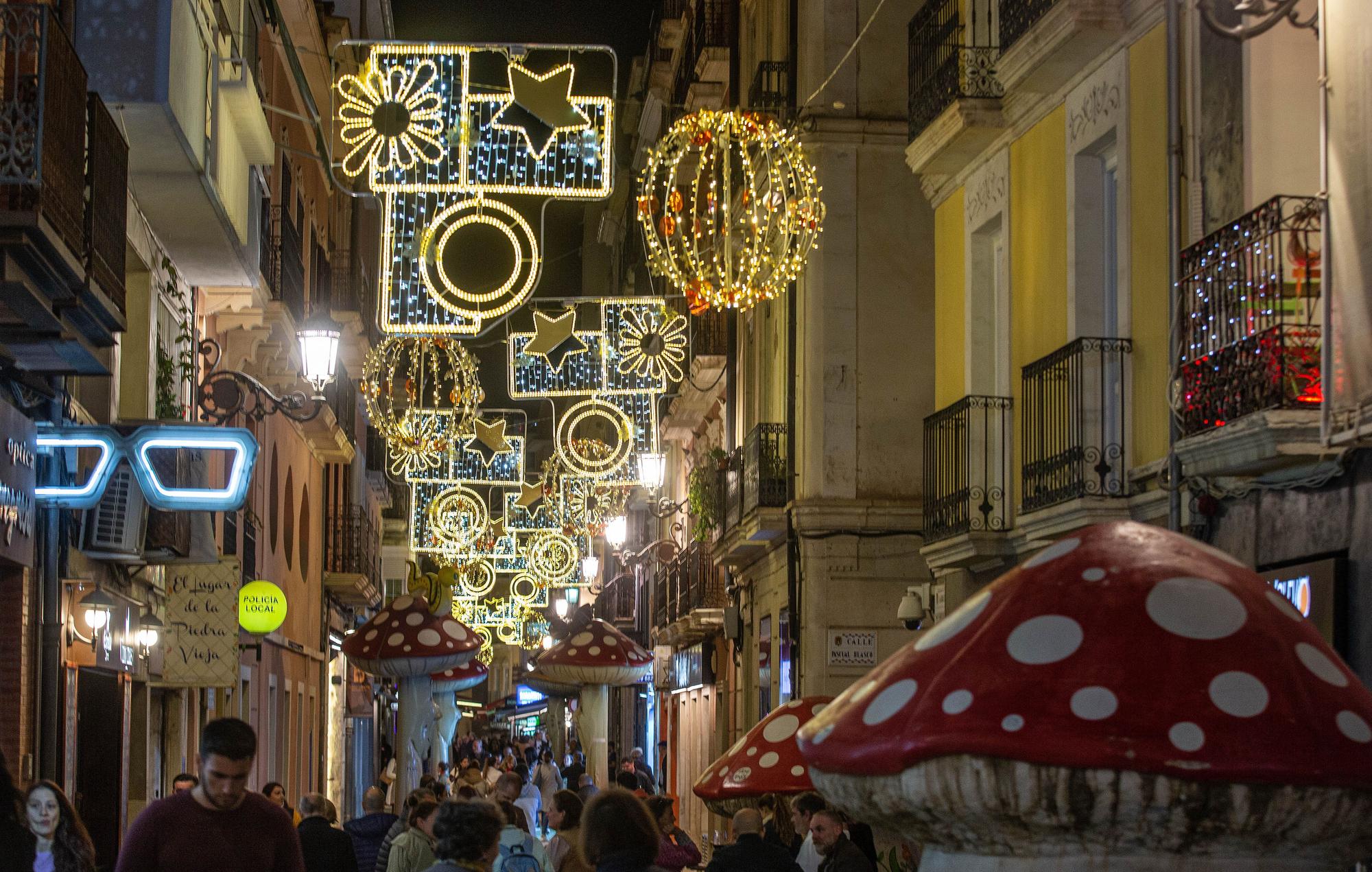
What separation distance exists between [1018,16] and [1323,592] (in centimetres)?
649

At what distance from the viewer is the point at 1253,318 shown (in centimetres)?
1153

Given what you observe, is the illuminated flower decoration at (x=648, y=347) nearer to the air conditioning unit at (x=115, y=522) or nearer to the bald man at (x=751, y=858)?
the air conditioning unit at (x=115, y=522)

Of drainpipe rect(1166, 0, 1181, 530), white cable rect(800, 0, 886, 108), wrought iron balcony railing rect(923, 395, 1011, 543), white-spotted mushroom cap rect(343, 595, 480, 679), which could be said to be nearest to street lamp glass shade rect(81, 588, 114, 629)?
white-spotted mushroom cap rect(343, 595, 480, 679)

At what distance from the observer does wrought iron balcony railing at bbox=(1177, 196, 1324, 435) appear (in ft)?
36.0

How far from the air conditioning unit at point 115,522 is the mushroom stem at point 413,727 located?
661 cm

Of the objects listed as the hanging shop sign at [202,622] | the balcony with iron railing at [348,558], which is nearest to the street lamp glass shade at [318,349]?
the hanging shop sign at [202,622]

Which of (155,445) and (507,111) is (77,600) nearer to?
(155,445)

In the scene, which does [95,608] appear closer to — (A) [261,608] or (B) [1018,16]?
(A) [261,608]

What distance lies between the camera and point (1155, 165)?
45.6ft

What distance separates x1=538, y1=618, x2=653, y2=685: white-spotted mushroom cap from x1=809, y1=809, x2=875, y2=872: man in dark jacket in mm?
12842

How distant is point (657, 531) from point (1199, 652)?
4088 cm

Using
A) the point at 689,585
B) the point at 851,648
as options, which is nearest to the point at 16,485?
the point at 851,648

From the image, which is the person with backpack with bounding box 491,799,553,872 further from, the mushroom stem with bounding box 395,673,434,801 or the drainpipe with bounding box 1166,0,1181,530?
the mushroom stem with bounding box 395,673,434,801

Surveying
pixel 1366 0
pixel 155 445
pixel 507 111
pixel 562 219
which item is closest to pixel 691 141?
pixel 507 111
